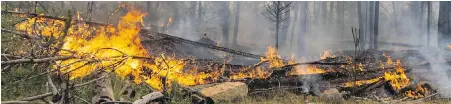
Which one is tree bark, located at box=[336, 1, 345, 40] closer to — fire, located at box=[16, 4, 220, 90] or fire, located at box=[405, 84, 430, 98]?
fire, located at box=[405, 84, 430, 98]

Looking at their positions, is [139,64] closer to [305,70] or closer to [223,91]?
[223,91]

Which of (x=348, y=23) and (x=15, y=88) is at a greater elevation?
(x=348, y=23)

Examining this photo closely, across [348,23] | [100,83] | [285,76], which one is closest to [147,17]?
[348,23]

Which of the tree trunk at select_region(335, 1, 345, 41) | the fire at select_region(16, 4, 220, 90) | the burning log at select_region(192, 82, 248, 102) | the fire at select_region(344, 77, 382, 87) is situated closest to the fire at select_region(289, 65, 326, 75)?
the fire at select_region(344, 77, 382, 87)

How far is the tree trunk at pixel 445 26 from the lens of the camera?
49.5 ft

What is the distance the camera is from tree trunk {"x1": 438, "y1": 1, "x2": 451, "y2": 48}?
15.1 metres

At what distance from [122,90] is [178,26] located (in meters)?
28.6

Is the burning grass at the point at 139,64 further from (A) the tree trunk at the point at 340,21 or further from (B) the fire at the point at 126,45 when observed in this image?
(A) the tree trunk at the point at 340,21

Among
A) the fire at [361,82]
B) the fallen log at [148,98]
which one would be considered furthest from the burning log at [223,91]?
the fire at [361,82]

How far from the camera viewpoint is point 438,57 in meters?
10.4

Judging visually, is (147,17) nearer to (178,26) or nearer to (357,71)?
(178,26)

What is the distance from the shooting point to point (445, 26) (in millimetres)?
15172

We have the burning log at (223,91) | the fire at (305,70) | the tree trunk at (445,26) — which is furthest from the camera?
the tree trunk at (445,26)

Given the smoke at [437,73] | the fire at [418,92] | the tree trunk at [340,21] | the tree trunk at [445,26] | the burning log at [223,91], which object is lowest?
the fire at [418,92]
